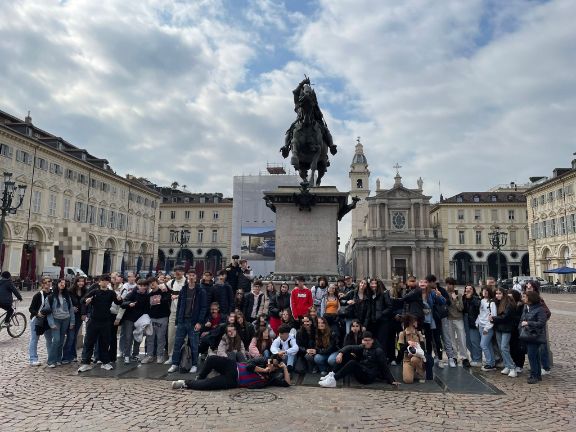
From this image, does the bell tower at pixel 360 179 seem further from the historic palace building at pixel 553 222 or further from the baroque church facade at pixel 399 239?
the historic palace building at pixel 553 222

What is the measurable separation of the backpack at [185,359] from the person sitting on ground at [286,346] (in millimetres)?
1508

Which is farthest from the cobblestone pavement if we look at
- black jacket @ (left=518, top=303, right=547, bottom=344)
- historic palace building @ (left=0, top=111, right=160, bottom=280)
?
historic palace building @ (left=0, top=111, right=160, bottom=280)

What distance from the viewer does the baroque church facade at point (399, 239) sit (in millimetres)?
72812

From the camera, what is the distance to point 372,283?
317 inches

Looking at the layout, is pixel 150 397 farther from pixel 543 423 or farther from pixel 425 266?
pixel 425 266

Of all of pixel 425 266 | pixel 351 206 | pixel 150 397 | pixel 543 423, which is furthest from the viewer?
pixel 425 266

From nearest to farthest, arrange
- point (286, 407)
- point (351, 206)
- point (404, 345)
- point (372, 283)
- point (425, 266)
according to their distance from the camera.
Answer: point (286, 407)
point (404, 345)
point (372, 283)
point (351, 206)
point (425, 266)

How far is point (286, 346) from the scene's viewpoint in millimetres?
7578

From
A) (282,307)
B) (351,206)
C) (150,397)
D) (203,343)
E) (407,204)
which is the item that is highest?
(407,204)

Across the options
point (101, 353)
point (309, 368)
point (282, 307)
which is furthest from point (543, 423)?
point (101, 353)

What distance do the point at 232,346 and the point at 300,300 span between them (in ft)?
6.24

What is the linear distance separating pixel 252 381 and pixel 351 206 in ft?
20.5

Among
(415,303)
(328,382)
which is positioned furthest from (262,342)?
(415,303)

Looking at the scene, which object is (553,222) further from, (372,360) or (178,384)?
(178,384)
